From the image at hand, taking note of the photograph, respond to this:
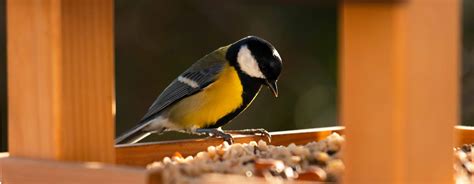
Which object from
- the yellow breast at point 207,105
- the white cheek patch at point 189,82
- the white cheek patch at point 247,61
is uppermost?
the white cheek patch at point 247,61

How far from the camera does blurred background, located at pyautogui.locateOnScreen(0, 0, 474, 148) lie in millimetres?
5789

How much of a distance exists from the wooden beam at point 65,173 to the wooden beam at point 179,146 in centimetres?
39

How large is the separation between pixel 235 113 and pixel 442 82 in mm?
1934

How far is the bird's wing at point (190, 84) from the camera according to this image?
3.32m

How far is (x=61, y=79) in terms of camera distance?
1881 millimetres

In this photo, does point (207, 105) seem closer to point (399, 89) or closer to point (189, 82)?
point (189, 82)

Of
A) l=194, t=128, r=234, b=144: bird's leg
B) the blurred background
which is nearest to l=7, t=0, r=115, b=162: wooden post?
l=194, t=128, r=234, b=144: bird's leg

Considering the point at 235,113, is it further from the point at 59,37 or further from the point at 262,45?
the point at 59,37

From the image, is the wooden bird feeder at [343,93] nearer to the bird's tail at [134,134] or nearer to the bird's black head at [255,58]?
the bird's tail at [134,134]

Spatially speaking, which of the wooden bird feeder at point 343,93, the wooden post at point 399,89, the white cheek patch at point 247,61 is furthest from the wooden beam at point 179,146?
the wooden post at point 399,89

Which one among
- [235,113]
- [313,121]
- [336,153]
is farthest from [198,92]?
[313,121]

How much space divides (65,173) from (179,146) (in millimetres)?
711

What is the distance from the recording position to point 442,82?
1.49 meters

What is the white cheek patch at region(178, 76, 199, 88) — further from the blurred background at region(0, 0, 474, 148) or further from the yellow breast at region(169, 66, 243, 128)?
the blurred background at region(0, 0, 474, 148)
